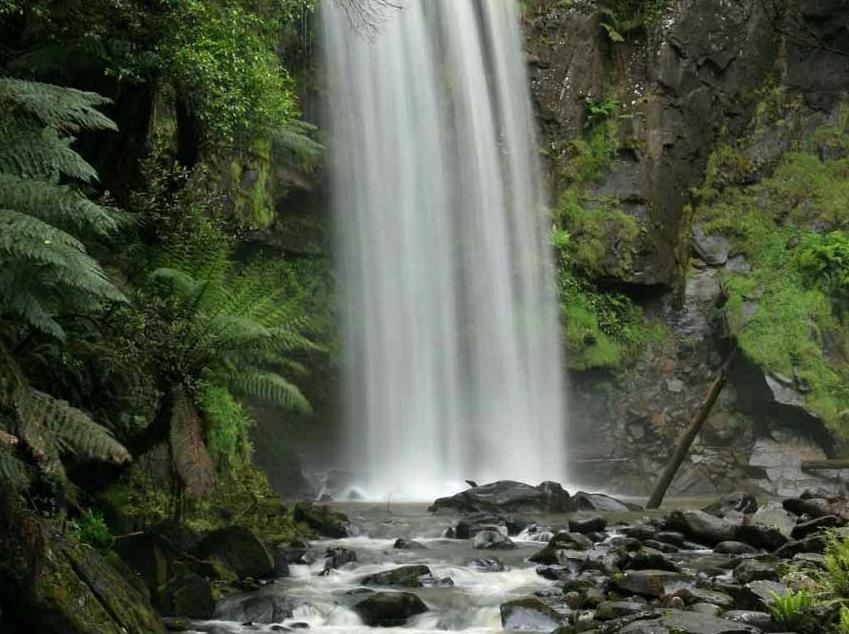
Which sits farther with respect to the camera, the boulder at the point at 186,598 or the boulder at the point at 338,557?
the boulder at the point at 338,557

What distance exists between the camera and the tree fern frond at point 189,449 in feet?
22.1

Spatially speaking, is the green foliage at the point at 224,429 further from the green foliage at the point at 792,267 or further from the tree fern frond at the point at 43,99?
the green foliage at the point at 792,267

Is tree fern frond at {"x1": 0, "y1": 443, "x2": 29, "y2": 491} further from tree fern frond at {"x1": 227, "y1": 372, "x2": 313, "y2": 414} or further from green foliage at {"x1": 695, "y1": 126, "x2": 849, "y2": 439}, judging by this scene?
green foliage at {"x1": 695, "y1": 126, "x2": 849, "y2": 439}

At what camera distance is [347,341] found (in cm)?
1997

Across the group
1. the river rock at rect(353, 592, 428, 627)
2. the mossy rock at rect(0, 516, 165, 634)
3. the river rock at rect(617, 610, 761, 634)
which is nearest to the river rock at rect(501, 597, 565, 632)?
the river rock at rect(353, 592, 428, 627)

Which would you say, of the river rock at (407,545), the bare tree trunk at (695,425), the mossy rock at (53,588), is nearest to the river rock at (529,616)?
the mossy rock at (53,588)

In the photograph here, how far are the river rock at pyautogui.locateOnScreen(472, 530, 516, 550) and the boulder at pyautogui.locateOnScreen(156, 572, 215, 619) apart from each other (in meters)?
4.50

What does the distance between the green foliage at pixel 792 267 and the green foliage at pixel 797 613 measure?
13.0m

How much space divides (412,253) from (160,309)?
535 inches

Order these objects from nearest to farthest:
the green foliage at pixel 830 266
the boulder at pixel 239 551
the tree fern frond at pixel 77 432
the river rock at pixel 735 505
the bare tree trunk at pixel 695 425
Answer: the tree fern frond at pixel 77 432
the boulder at pixel 239 551
the river rock at pixel 735 505
the bare tree trunk at pixel 695 425
the green foliage at pixel 830 266

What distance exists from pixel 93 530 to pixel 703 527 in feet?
23.7

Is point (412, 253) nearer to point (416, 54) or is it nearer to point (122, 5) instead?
point (416, 54)

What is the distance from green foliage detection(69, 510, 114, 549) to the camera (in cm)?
723

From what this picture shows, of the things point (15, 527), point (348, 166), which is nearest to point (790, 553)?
point (15, 527)
